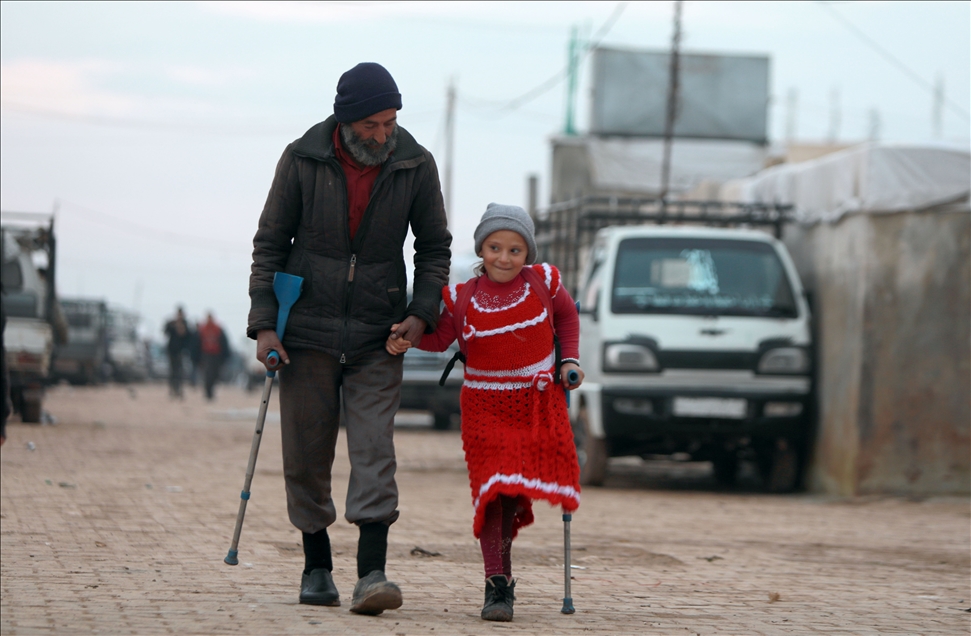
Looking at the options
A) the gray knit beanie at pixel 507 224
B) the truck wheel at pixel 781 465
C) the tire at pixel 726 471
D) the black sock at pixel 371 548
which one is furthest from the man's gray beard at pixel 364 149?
the tire at pixel 726 471

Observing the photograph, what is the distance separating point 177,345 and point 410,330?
83.1ft

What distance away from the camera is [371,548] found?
490 cm

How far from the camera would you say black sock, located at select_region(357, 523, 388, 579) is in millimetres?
4906

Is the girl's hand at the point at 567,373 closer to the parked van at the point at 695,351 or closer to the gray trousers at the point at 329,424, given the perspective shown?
the gray trousers at the point at 329,424

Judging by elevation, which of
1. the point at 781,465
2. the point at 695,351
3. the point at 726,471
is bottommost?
the point at 726,471

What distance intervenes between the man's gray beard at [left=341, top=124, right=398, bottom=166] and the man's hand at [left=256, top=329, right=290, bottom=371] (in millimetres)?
691

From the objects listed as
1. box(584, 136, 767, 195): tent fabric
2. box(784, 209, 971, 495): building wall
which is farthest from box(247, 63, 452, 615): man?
box(584, 136, 767, 195): tent fabric

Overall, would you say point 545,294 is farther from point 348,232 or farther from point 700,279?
point 700,279

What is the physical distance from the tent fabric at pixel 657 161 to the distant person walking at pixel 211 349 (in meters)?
14.7

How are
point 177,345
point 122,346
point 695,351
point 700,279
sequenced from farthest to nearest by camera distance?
point 122,346 < point 177,345 < point 700,279 < point 695,351

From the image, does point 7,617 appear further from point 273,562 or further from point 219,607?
point 273,562

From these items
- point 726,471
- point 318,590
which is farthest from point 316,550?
point 726,471

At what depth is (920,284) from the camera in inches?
435

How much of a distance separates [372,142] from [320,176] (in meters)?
0.23
